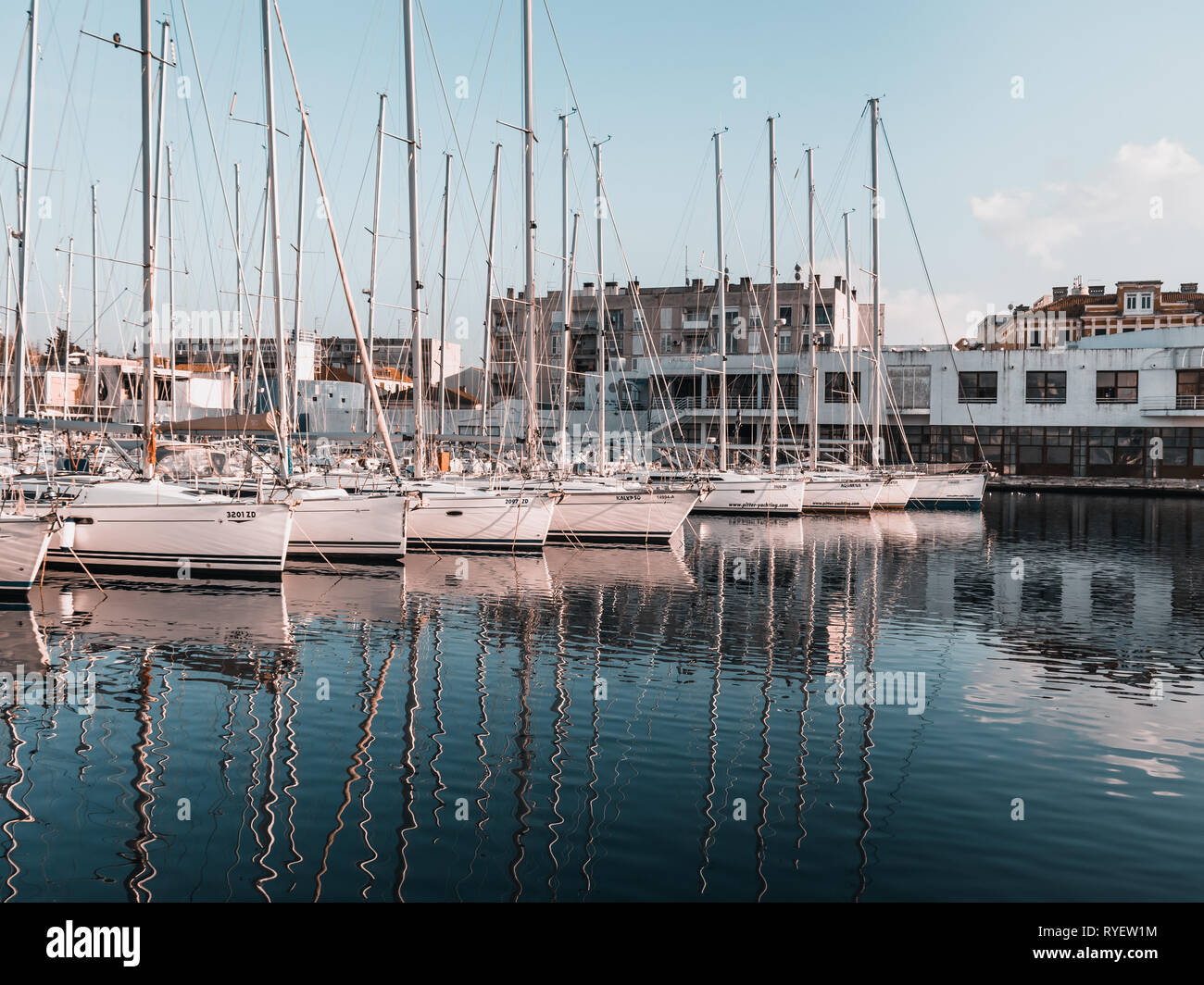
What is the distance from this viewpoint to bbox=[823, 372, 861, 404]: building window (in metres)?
74.2

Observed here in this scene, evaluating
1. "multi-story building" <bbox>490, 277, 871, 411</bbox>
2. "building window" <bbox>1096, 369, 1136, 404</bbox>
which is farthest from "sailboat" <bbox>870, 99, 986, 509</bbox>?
"multi-story building" <bbox>490, 277, 871, 411</bbox>

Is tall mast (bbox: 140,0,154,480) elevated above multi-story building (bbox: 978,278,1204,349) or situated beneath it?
situated beneath

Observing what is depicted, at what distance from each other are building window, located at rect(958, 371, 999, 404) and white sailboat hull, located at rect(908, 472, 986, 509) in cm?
2050

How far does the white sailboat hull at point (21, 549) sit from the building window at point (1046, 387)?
215 feet

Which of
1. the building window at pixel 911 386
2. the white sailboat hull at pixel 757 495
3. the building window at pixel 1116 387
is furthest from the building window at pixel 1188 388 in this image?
the white sailboat hull at pixel 757 495

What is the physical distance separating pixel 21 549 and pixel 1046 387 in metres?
66.5

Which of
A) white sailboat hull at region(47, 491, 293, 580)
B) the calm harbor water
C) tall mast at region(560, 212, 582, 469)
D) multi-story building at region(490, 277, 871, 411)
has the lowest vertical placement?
the calm harbor water

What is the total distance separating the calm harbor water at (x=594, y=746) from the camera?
8.80 meters

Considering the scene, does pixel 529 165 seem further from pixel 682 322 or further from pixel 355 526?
pixel 682 322

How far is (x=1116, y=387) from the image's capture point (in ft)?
232

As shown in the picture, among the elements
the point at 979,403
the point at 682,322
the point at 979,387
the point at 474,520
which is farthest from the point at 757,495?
the point at 682,322

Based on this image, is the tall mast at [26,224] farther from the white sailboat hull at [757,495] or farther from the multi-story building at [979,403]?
the multi-story building at [979,403]

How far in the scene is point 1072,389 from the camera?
71375 millimetres

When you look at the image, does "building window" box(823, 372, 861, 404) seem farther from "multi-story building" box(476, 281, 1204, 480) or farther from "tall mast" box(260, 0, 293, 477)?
"tall mast" box(260, 0, 293, 477)
